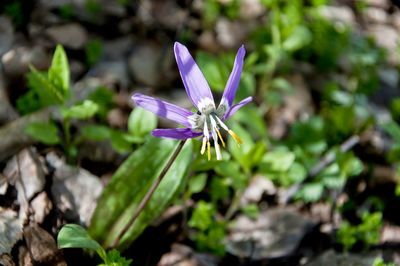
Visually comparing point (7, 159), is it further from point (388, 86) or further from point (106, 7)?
point (388, 86)

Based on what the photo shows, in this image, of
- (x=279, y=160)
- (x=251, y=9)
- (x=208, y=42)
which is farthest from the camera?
(x=251, y=9)

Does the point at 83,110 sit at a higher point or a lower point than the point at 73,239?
higher

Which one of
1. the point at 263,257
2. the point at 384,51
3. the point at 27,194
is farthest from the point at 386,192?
the point at 27,194

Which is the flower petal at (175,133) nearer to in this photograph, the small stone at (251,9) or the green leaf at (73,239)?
the green leaf at (73,239)

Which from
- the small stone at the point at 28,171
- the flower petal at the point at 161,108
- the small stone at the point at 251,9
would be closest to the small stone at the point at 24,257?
the small stone at the point at 28,171

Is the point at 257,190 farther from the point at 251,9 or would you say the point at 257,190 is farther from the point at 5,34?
the point at 5,34

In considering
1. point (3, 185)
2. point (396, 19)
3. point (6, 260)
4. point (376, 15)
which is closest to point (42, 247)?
point (6, 260)
